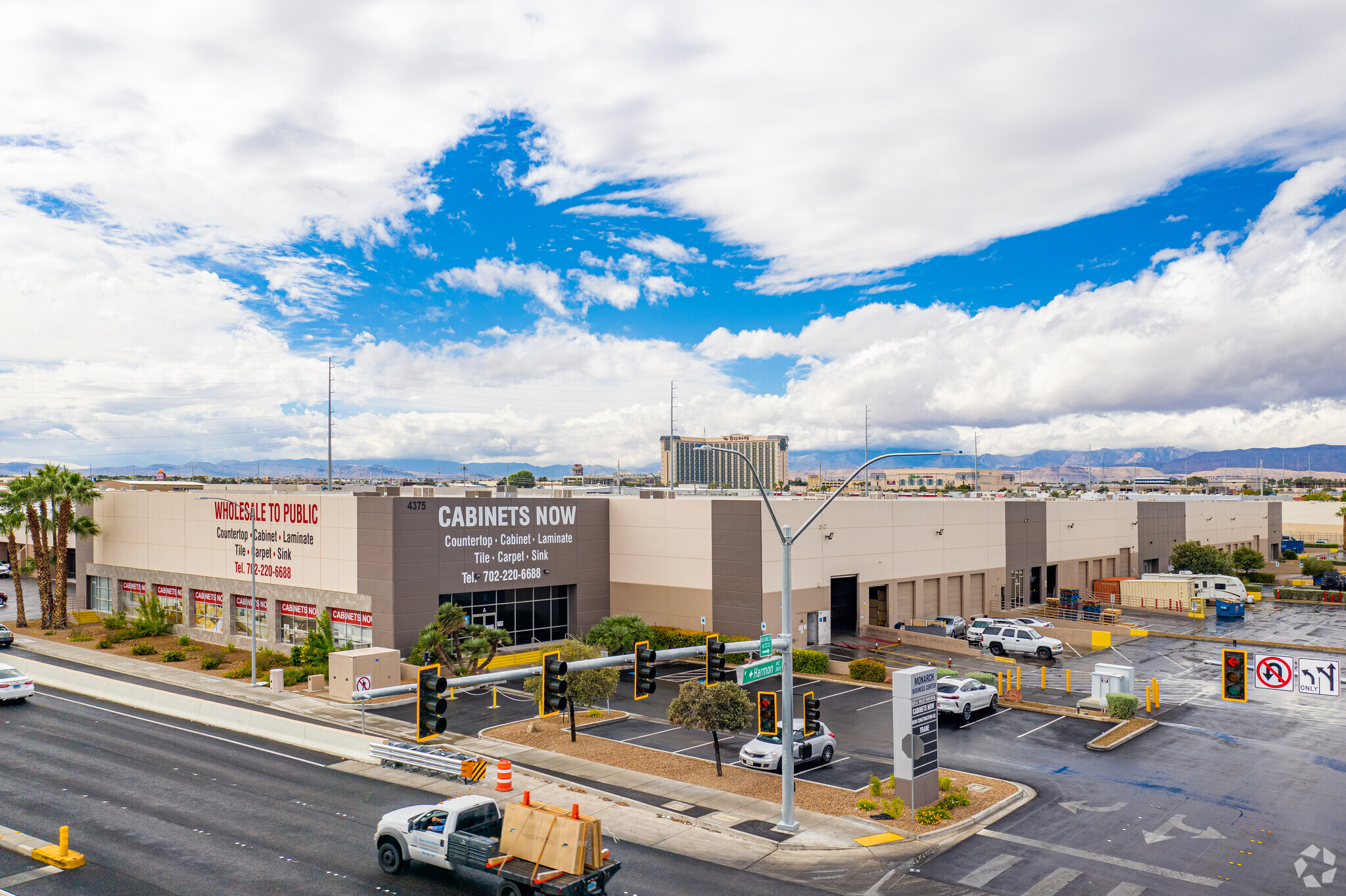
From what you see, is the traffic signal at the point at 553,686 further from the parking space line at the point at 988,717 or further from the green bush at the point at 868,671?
the green bush at the point at 868,671

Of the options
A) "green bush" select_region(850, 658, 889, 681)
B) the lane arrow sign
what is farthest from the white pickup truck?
"green bush" select_region(850, 658, 889, 681)

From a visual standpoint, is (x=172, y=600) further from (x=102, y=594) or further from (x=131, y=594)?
(x=102, y=594)

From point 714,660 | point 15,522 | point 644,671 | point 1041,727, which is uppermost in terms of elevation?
point 15,522

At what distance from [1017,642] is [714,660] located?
34.0m

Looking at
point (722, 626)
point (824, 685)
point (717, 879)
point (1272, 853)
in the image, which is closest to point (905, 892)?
point (717, 879)

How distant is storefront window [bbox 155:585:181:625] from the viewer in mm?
54844

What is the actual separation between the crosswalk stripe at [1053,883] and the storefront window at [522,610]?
32.2 meters

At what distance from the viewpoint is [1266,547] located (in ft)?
347

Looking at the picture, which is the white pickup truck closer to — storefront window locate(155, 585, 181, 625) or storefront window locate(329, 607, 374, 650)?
storefront window locate(329, 607, 374, 650)

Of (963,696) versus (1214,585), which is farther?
(1214,585)

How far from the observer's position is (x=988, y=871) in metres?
19.7

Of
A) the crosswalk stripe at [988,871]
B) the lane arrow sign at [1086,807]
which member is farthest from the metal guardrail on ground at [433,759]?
the lane arrow sign at [1086,807]

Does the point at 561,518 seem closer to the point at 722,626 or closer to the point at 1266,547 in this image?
the point at 722,626

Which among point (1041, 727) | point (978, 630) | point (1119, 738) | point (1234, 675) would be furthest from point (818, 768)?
point (978, 630)
